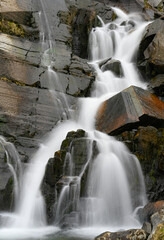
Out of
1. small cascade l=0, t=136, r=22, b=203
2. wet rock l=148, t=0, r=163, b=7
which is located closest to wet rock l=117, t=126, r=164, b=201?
small cascade l=0, t=136, r=22, b=203

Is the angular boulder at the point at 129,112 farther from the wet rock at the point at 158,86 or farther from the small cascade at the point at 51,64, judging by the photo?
the small cascade at the point at 51,64

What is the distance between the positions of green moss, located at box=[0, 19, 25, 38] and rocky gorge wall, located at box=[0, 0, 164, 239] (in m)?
0.06

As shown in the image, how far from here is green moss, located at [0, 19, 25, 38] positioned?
15.4 metres

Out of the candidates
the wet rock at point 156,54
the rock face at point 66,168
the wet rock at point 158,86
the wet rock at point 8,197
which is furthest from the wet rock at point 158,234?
the wet rock at point 156,54

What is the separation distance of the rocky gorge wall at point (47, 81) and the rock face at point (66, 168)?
0.10ft

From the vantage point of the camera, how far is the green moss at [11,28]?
15445 mm

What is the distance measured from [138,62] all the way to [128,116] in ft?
22.8

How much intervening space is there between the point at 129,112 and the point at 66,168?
11.7 ft

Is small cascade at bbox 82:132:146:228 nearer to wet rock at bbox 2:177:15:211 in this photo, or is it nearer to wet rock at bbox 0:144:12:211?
wet rock at bbox 2:177:15:211

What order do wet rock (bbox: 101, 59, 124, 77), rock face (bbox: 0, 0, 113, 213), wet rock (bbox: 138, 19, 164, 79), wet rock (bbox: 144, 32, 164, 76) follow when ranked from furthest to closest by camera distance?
wet rock (bbox: 101, 59, 124, 77) < wet rock (bbox: 138, 19, 164, 79) < wet rock (bbox: 144, 32, 164, 76) < rock face (bbox: 0, 0, 113, 213)

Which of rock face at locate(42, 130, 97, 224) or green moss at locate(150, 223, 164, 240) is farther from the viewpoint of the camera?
rock face at locate(42, 130, 97, 224)

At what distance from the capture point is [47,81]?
13.5m

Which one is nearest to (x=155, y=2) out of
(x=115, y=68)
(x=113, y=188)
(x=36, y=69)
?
(x=115, y=68)

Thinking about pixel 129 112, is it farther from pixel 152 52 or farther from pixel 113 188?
pixel 152 52
